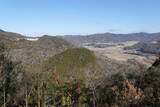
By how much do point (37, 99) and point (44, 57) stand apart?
8075 cm

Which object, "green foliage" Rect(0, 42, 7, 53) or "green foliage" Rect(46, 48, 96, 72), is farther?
"green foliage" Rect(46, 48, 96, 72)

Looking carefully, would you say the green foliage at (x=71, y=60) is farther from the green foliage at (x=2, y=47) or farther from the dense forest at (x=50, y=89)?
the green foliage at (x=2, y=47)

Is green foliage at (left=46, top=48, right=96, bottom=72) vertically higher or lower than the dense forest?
lower

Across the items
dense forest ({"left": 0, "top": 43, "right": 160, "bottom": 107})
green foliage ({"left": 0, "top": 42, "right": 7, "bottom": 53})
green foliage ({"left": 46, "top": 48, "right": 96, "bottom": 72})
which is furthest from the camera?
green foliage ({"left": 46, "top": 48, "right": 96, "bottom": 72})


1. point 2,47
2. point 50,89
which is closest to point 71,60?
point 50,89

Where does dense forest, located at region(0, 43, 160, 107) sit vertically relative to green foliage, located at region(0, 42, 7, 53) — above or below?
below

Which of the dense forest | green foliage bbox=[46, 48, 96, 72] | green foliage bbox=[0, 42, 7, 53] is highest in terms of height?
green foliage bbox=[0, 42, 7, 53]

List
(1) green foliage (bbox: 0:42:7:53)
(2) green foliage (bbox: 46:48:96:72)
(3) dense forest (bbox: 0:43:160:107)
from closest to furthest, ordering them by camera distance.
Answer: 1. (1) green foliage (bbox: 0:42:7:53)
2. (3) dense forest (bbox: 0:43:160:107)
3. (2) green foliage (bbox: 46:48:96:72)

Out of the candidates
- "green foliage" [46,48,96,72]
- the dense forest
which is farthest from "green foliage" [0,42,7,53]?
"green foliage" [46,48,96,72]

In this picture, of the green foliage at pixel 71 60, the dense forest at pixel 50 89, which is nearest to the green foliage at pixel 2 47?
the dense forest at pixel 50 89

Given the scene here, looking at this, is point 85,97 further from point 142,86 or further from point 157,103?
point 157,103

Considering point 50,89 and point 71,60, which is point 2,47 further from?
point 71,60

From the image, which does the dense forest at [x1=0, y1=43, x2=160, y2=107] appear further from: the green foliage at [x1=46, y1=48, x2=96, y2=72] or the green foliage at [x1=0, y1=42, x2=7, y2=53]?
the green foliage at [x1=46, y1=48, x2=96, y2=72]

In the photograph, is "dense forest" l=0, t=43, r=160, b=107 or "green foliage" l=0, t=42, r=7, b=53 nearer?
"green foliage" l=0, t=42, r=7, b=53
